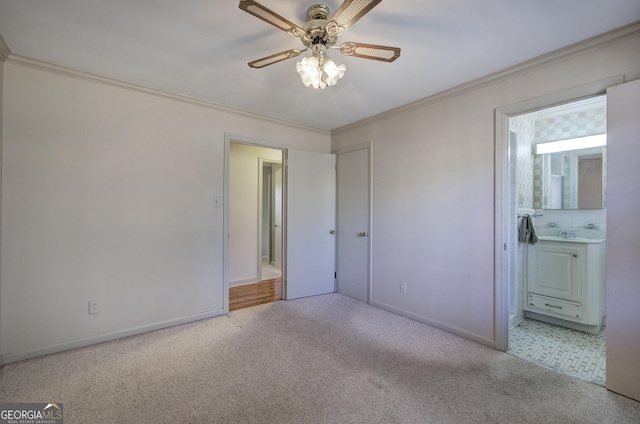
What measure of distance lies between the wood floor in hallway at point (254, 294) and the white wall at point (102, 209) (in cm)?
48

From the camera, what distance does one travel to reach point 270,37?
1.99 m

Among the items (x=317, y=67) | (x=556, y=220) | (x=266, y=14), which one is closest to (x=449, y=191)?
(x=556, y=220)

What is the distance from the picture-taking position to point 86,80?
8.21ft

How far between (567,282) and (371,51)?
310 cm

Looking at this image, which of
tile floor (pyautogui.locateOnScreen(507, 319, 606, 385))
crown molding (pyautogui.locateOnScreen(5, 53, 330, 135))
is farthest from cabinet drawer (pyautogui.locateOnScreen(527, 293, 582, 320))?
crown molding (pyautogui.locateOnScreen(5, 53, 330, 135))

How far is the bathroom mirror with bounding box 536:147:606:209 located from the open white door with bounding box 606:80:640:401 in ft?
5.30

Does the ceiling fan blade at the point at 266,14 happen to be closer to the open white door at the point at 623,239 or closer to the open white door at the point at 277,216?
the open white door at the point at 623,239

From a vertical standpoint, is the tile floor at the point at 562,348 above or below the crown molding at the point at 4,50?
below

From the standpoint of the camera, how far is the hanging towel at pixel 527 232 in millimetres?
3141

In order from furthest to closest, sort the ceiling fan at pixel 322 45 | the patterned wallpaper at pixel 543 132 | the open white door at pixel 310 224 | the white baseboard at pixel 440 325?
the open white door at pixel 310 224
the patterned wallpaper at pixel 543 132
the white baseboard at pixel 440 325
the ceiling fan at pixel 322 45

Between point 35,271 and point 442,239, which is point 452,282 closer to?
point 442,239

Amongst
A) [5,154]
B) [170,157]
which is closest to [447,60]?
[170,157]

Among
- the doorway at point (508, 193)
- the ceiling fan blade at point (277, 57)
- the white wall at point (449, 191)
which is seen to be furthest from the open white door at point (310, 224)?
the doorway at point (508, 193)

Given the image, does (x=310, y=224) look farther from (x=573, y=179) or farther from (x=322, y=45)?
(x=573, y=179)
